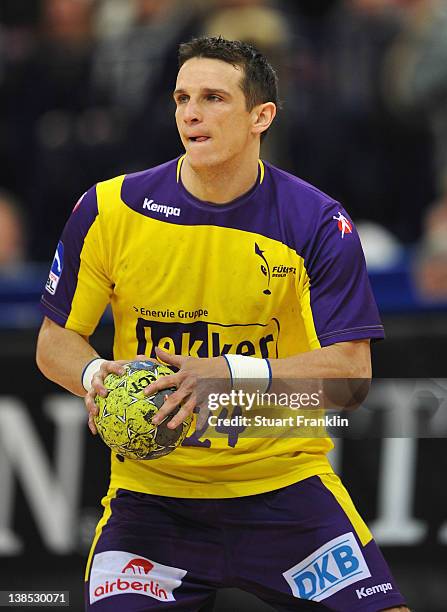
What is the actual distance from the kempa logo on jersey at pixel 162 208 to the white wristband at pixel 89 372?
2.26ft

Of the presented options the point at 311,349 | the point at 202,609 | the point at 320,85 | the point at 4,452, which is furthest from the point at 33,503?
the point at 320,85

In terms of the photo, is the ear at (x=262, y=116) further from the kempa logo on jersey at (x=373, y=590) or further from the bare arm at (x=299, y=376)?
the kempa logo on jersey at (x=373, y=590)

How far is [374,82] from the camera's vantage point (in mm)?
10633

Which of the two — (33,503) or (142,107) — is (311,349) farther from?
(142,107)

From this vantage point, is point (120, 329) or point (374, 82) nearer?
point (120, 329)

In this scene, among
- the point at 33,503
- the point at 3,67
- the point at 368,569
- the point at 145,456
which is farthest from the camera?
the point at 3,67

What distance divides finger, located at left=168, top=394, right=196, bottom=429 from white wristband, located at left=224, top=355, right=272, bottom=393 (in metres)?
0.21

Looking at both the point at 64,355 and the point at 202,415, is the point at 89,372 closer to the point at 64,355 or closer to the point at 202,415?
the point at 64,355

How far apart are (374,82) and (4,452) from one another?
4536 millimetres

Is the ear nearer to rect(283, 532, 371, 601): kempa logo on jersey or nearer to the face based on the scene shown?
the face

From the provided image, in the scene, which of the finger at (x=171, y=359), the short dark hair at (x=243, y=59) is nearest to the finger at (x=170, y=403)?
the finger at (x=171, y=359)

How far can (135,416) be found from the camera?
4.83 m

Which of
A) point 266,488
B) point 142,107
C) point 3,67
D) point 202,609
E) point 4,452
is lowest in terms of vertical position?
point 202,609

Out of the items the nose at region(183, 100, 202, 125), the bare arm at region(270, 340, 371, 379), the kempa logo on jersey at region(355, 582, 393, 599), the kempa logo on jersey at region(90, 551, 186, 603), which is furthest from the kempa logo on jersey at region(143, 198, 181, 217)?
the kempa logo on jersey at region(355, 582, 393, 599)
